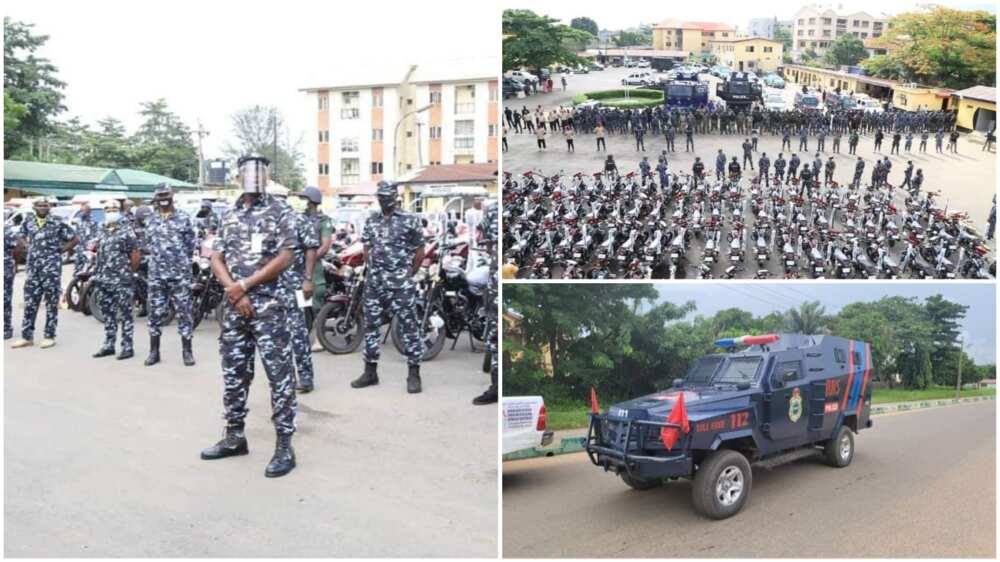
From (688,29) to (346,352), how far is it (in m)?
4.15

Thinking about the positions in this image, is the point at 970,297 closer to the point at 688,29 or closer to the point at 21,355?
the point at 688,29

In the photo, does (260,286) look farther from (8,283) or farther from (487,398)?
(8,283)

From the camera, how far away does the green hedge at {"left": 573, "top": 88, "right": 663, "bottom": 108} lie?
3.79 m

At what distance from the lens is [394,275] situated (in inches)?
215

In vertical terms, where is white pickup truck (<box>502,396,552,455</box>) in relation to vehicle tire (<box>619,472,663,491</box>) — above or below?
above

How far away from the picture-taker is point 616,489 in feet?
12.6

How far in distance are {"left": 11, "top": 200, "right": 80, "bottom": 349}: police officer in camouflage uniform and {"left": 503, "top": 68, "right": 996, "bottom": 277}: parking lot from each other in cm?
538

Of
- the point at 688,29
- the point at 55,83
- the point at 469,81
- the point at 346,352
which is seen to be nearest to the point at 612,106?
the point at 688,29

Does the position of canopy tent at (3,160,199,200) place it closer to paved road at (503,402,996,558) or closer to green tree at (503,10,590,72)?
green tree at (503,10,590,72)

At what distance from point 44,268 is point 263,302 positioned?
14.6 ft

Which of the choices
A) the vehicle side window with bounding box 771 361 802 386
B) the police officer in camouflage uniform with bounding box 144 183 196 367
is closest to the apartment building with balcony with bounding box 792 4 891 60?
the vehicle side window with bounding box 771 361 802 386

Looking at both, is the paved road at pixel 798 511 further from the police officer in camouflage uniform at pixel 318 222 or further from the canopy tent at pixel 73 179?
the canopy tent at pixel 73 179

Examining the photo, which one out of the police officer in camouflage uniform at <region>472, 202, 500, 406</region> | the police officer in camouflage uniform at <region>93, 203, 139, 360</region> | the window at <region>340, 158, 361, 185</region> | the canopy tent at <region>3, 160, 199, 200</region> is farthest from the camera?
the window at <region>340, 158, 361, 185</region>

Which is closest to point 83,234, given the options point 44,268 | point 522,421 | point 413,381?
point 44,268
